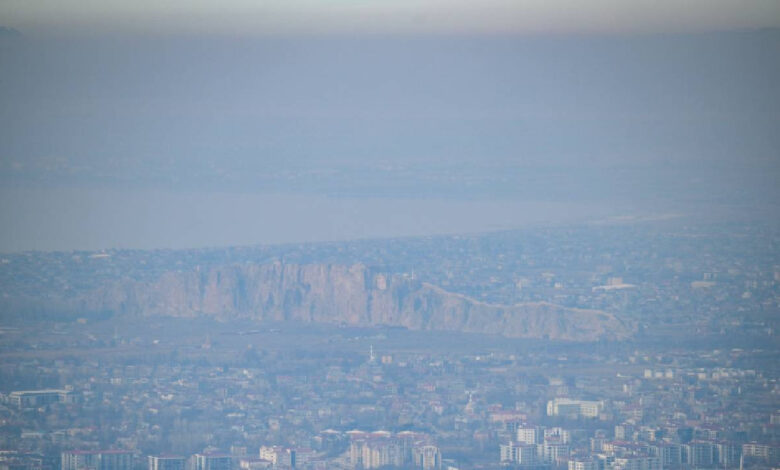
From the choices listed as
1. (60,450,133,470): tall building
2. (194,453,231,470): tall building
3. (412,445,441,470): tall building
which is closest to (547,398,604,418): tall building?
(412,445,441,470): tall building

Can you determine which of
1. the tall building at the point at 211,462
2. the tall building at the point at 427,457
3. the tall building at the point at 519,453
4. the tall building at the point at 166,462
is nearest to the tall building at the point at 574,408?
the tall building at the point at 519,453

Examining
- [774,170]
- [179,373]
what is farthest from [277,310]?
[774,170]

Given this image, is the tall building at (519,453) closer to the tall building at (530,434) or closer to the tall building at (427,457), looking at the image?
the tall building at (530,434)

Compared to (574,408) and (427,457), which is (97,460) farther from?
(574,408)

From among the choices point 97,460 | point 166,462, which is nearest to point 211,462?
point 166,462

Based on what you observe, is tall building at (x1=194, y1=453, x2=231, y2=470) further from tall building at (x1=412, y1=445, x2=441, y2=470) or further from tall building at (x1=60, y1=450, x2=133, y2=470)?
tall building at (x1=412, y1=445, x2=441, y2=470)

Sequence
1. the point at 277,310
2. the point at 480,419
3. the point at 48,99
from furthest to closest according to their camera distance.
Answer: the point at 48,99 → the point at 277,310 → the point at 480,419

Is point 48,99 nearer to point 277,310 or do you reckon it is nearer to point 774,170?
point 277,310
